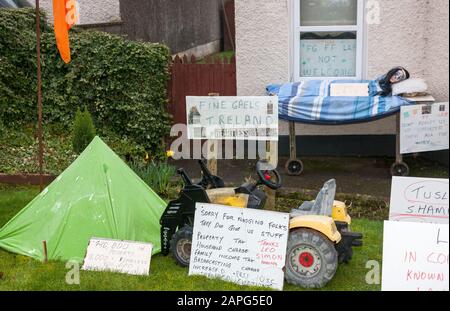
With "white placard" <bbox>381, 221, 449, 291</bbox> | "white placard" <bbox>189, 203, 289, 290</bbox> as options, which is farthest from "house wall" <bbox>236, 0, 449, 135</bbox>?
"white placard" <bbox>381, 221, 449, 291</bbox>

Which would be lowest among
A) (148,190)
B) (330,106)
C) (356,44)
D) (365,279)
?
(365,279)

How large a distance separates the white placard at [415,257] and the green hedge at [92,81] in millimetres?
5452

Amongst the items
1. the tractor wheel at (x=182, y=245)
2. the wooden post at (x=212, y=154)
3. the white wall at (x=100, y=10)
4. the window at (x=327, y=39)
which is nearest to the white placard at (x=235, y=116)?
the wooden post at (x=212, y=154)

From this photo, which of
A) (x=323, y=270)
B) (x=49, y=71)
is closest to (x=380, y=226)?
(x=323, y=270)

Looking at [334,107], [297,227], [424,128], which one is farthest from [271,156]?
[424,128]

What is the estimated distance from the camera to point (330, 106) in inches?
305

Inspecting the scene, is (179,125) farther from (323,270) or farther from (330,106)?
(323,270)

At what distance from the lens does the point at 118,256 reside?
4836 mm

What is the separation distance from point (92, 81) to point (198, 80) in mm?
1637

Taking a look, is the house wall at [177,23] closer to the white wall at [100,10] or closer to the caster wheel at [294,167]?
the white wall at [100,10]

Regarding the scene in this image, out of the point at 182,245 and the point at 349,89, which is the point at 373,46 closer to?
the point at 349,89

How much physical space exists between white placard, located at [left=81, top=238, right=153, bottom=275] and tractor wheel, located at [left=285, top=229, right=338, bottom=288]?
1.18 metres

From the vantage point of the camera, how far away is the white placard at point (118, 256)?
188 inches

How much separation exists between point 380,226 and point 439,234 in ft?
7.09
